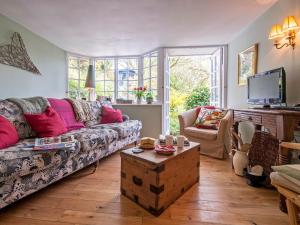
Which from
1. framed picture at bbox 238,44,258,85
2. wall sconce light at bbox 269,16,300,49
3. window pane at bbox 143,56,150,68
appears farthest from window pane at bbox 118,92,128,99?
wall sconce light at bbox 269,16,300,49

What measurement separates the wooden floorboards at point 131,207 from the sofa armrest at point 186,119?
4.25ft

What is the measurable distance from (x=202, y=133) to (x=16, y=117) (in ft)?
7.83

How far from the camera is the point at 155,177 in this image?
1.41 metres

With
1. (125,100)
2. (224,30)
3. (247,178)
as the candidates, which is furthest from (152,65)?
(247,178)

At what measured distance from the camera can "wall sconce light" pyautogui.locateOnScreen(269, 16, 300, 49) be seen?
179 cm

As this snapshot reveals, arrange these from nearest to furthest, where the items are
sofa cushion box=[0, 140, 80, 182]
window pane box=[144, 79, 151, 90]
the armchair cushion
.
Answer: sofa cushion box=[0, 140, 80, 182] → the armchair cushion → window pane box=[144, 79, 151, 90]

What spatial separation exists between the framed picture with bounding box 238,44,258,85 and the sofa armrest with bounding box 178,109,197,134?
93 cm

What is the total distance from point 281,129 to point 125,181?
1348 mm

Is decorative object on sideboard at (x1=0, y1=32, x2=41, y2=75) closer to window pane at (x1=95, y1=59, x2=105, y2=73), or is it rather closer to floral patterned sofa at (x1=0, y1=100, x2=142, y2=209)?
floral patterned sofa at (x1=0, y1=100, x2=142, y2=209)

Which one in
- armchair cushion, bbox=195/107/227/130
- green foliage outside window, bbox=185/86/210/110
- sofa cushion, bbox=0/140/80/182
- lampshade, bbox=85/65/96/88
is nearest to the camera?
sofa cushion, bbox=0/140/80/182

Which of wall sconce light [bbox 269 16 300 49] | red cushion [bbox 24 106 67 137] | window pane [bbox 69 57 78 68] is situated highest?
window pane [bbox 69 57 78 68]

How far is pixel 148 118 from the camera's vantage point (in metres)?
3.89

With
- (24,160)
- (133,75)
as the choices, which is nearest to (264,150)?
(24,160)

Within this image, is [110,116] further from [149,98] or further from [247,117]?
[247,117]
